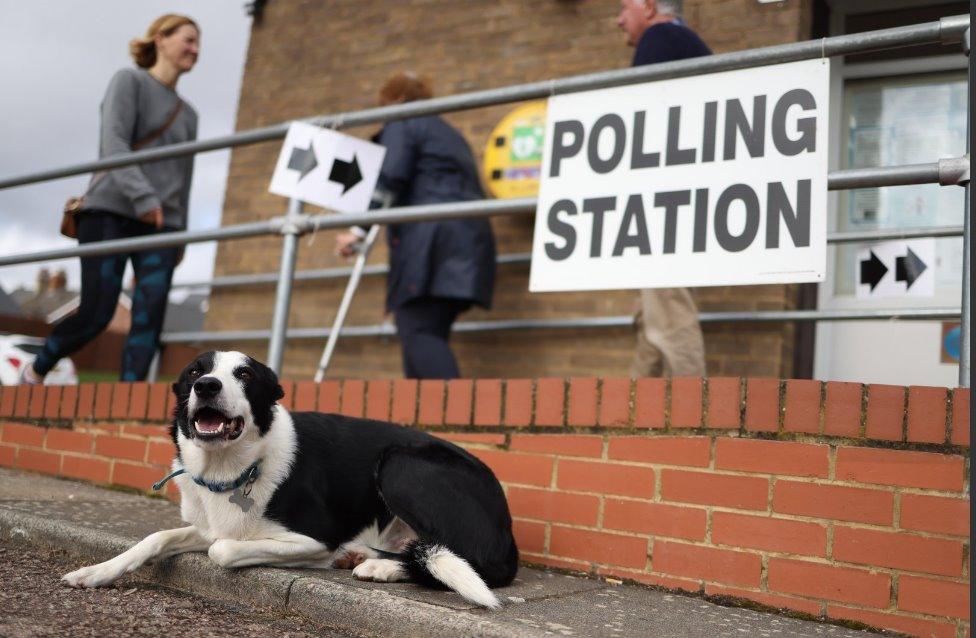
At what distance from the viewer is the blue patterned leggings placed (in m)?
4.43

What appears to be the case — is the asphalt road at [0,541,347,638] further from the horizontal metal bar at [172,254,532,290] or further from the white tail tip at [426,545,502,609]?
the horizontal metal bar at [172,254,532,290]

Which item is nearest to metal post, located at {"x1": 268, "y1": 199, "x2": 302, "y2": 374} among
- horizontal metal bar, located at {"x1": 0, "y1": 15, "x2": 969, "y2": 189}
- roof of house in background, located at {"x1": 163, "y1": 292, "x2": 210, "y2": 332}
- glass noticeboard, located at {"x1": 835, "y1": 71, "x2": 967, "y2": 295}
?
horizontal metal bar, located at {"x1": 0, "y1": 15, "x2": 969, "y2": 189}

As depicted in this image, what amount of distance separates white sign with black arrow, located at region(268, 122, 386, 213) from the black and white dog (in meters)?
1.15

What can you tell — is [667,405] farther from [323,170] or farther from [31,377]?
[31,377]

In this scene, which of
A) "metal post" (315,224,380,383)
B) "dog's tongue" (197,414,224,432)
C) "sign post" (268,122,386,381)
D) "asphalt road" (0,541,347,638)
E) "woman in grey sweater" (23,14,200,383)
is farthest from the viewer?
"metal post" (315,224,380,383)

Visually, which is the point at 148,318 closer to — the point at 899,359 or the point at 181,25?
the point at 181,25

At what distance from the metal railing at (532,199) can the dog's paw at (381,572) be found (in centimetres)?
119

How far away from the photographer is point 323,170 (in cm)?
375

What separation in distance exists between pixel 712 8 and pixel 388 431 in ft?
10.9

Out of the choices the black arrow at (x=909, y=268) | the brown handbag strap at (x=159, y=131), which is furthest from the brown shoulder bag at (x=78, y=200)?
the black arrow at (x=909, y=268)

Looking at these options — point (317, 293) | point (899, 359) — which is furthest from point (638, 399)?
point (317, 293)

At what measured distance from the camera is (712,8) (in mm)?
5148

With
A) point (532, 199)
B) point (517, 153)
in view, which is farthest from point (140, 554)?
point (517, 153)

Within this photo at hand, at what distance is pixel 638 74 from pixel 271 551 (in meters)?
1.82
